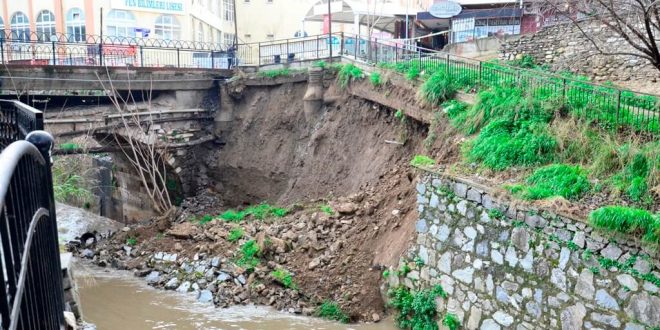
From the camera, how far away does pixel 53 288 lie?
437 cm

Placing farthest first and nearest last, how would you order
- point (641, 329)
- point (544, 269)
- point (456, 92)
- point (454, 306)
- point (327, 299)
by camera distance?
point (456, 92) < point (327, 299) < point (454, 306) < point (544, 269) < point (641, 329)

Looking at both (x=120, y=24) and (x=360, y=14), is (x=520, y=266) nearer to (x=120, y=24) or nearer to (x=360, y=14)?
(x=360, y=14)

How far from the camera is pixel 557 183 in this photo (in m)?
8.66

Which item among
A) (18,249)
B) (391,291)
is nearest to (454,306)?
(391,291)

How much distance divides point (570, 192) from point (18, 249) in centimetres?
744

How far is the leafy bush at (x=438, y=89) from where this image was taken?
13.2 meters

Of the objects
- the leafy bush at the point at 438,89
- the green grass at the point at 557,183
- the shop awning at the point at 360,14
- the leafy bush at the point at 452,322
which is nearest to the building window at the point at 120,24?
the shop awning at the point at 360,14

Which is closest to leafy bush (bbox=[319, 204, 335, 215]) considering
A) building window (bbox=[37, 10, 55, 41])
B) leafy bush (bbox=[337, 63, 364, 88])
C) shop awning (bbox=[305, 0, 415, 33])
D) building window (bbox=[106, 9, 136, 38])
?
leafy bush (bbox=[337, 63, 364, 88])

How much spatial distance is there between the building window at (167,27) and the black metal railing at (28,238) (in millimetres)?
25890

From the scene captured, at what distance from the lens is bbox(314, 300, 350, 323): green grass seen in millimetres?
11109

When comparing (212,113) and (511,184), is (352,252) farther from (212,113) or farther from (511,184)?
(212,113)

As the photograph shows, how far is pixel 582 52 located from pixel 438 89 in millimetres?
4102

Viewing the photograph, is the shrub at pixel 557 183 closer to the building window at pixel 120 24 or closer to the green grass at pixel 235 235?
the green grass at pixel 235 235

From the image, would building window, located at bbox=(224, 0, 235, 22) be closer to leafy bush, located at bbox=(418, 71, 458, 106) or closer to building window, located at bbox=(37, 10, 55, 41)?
building window, located at bbox=(37, 10, 55, 41)
